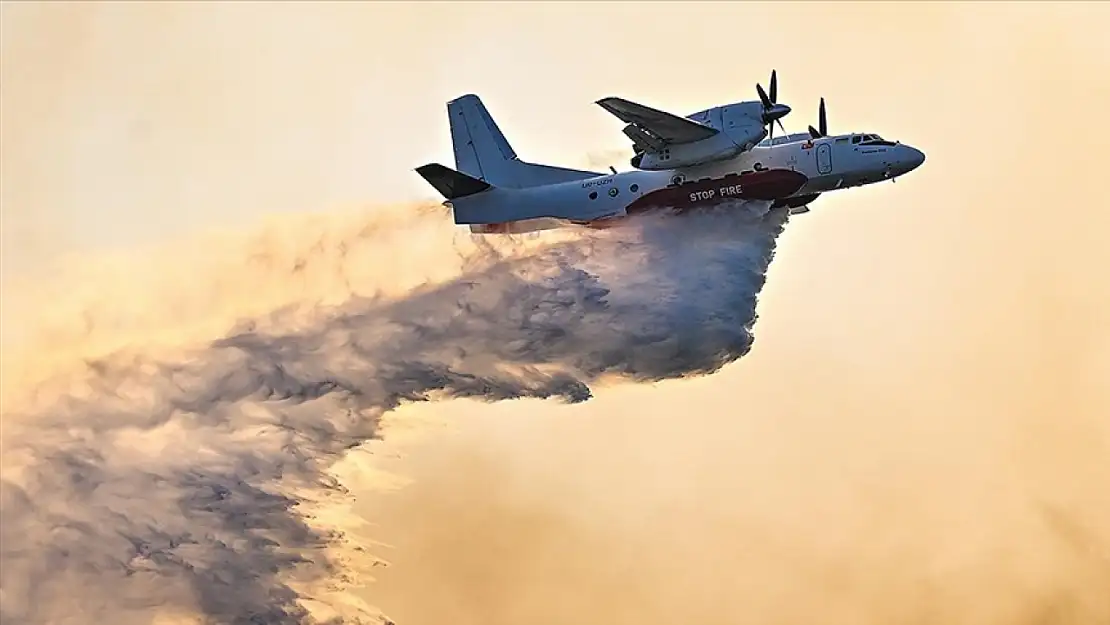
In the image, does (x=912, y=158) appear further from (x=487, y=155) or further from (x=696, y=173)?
(x=487, y=155)

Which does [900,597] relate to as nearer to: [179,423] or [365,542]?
[365,542]

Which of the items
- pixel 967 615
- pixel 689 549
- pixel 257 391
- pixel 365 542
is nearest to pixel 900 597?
pixel 967 615

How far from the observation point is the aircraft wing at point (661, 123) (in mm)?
23016

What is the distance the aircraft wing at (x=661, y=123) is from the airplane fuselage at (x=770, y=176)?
0.66 meters

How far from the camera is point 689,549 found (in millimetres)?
29031

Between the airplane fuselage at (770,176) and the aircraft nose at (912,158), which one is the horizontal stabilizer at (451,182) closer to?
the airplane fuselage at (770,176)

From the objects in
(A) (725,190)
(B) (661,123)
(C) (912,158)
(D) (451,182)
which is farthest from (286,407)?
(C) (912,158)

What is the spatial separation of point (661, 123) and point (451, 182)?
4183 millimetres

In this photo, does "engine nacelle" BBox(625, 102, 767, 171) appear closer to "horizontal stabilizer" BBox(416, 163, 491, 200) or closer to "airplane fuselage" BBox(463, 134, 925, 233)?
"airplane fuselage" BBox(463, 134, 925, 233)

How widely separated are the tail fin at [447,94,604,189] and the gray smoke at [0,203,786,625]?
263 cm

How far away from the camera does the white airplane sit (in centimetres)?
2355

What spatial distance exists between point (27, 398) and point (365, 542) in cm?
662

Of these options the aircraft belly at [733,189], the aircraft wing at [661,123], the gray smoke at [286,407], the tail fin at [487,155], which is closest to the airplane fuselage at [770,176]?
the aircraft belly at [733,189]

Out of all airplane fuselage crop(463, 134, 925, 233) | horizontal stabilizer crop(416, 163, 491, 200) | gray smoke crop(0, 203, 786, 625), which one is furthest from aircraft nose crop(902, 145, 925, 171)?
horizontal stabilizer crop(416, 163, 491, 200)
